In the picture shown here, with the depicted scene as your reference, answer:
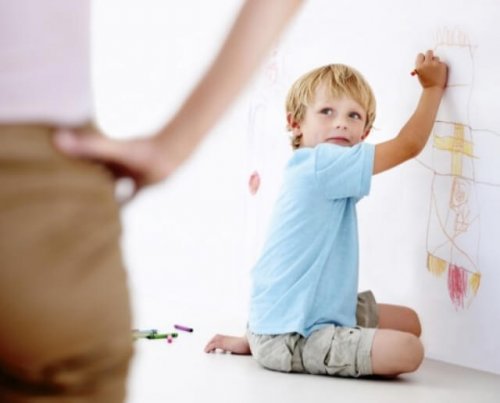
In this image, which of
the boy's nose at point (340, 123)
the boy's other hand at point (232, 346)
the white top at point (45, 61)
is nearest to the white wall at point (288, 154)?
the boy's nose at point (340, 123)

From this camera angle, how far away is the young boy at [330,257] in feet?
4.14

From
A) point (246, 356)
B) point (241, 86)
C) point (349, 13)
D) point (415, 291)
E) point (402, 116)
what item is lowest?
point (246, 356)

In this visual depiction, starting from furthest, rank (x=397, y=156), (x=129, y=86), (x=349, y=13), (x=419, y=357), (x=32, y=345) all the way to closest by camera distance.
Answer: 1. (x=129, y=86)
2. (x=349, y=13)
3. (x=397, y=156)
4. (x=419, y=357)
5. (x=32, y=345)

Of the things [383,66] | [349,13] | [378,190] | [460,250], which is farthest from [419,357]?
[349,13]

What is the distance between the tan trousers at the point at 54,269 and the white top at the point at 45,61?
1 centimetres

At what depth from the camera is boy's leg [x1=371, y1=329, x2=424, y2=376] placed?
1.21 m

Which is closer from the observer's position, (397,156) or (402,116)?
(397,156)

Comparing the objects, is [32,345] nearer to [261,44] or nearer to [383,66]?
[261,44]

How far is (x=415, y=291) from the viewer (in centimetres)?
144

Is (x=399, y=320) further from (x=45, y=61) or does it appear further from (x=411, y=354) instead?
(x=45, y=61)

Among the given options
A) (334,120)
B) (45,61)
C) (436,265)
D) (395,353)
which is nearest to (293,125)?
(334,120)

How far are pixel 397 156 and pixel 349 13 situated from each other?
358 millimetres

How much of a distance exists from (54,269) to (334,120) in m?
1.13

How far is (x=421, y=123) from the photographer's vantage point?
1357mm
